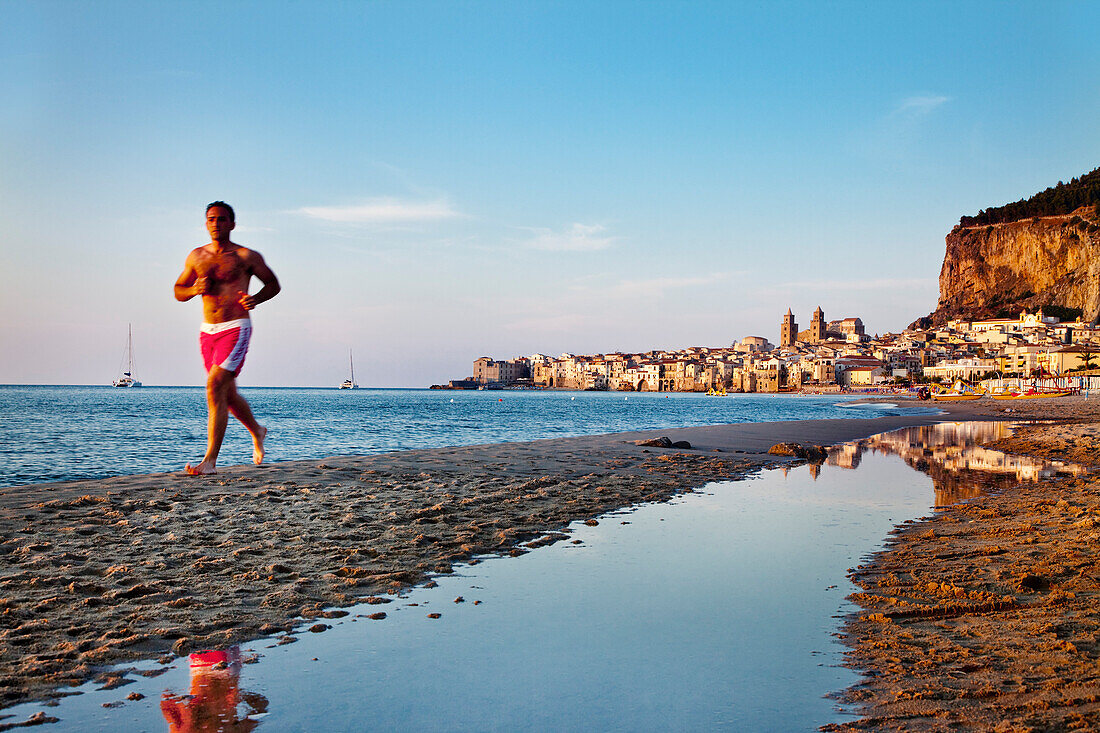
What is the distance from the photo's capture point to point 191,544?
6.68m

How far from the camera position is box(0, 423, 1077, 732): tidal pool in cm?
334

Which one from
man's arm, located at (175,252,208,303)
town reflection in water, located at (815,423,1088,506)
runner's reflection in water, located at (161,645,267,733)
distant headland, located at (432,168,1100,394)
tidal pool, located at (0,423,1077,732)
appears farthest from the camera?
distant headland, located at (432,168,1100,394)

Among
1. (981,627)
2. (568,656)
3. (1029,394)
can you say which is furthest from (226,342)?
(1029,394)

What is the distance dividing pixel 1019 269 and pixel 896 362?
129 ft

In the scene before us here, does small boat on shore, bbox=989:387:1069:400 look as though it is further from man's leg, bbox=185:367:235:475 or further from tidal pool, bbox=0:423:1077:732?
man's leg, bbox=185:367:235:475

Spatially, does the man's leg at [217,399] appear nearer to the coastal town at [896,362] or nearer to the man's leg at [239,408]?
the man's leg at [239,408]

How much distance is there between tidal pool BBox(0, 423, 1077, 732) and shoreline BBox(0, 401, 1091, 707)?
37 cm

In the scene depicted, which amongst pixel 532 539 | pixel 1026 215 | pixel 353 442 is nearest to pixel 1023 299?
pixel 1026 215

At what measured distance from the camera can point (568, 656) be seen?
4.16m

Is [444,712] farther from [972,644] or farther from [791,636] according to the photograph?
[972,644]

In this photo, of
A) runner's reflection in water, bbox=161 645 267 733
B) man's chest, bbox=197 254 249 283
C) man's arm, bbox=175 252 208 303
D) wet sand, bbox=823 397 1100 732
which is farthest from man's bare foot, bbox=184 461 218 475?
wet sand, bbox=823 397 1100 732

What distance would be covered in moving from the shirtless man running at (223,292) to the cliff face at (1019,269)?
535ft

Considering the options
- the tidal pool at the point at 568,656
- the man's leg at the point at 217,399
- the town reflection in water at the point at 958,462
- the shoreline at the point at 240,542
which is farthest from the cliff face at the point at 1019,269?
the man's leg at the point at 217,399

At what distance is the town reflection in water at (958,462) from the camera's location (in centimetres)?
1259
